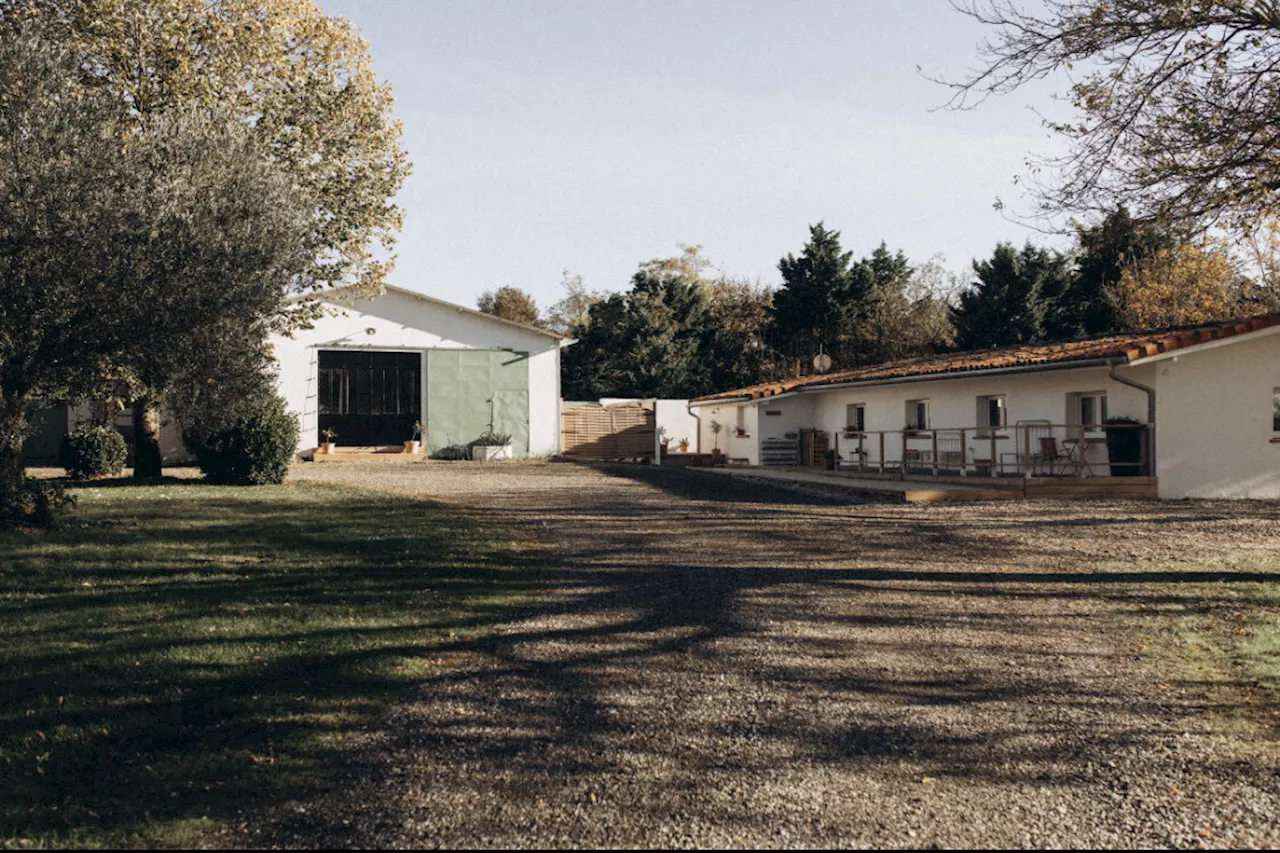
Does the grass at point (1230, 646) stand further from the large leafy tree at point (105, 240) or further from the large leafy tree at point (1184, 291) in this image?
the large leafy tree at point (1184, 291)

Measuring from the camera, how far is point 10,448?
1163 centimetres

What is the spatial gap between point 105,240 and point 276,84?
9.22 meters

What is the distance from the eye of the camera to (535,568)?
969 cm

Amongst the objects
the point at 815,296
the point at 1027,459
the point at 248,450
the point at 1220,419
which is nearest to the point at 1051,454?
the point at 1027,459

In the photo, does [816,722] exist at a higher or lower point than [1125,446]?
lower

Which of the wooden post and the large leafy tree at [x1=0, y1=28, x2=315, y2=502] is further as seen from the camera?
the wooden post

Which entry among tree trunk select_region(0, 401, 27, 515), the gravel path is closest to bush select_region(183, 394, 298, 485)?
tree trunk select_region(0, 401, 27, 515)

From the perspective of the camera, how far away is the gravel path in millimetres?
3979

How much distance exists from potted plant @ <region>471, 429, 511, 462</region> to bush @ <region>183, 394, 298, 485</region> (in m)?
11.6

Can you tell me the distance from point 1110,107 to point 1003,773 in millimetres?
9369

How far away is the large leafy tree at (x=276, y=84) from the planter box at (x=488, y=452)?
9.79 m

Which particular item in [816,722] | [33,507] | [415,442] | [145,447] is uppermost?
[415,442]

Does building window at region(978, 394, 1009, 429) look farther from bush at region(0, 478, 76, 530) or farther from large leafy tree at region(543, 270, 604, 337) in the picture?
large leafy tree at region(543, 270, 604, 337)

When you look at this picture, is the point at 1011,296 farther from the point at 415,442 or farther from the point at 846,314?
the point at 415,442
